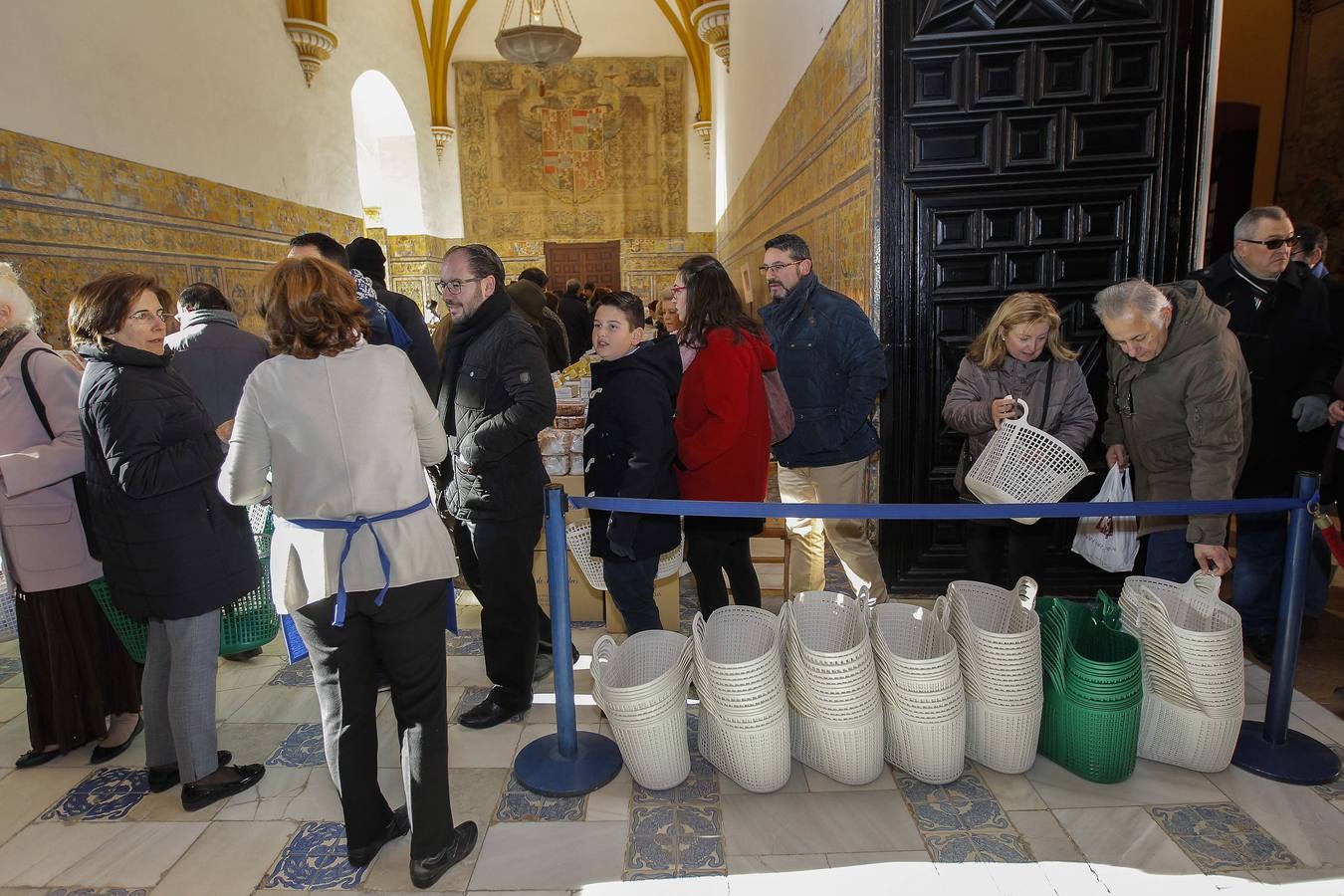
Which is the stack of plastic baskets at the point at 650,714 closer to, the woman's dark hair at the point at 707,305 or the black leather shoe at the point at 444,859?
the black leather shoe at the point at 444,859

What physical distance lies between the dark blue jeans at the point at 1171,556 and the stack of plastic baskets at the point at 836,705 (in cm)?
142

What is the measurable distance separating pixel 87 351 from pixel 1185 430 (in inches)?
152

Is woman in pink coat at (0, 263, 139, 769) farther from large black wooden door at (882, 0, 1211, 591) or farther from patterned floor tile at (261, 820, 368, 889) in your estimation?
large black wooden door at (882, 0, 1211, 591)

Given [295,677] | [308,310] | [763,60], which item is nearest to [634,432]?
[308,310]

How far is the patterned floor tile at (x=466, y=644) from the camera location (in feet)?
13.0

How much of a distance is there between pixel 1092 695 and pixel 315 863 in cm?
251

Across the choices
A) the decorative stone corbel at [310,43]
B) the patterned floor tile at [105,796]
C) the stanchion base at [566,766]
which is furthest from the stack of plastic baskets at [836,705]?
the decorative stone corbel at [310,43]

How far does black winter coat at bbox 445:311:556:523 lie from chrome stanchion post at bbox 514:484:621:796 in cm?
28

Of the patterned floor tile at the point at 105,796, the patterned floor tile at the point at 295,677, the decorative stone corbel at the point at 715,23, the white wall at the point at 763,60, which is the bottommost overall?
the patterned floor tile at the point at 105,796

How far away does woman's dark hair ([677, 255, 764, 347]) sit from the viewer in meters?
3.15

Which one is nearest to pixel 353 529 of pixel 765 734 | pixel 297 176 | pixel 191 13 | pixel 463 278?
pixel 463 278

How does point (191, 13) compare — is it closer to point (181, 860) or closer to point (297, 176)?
point (297, 176)

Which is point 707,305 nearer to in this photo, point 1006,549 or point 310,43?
point 1006,549

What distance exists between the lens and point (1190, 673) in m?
2.68
